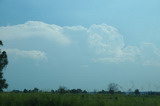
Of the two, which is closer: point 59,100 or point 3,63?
point 59,100

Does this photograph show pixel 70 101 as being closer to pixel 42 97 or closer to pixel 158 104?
pixel 42 97

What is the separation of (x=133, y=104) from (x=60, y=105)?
167 inches

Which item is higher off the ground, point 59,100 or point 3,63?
point 3,63

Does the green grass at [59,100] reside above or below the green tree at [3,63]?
below

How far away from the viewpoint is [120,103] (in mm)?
17781

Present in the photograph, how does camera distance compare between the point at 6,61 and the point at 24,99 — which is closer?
the point at 24,99

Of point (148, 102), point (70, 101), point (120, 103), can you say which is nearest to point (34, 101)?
point (70, 101)

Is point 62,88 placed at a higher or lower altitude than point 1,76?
lower

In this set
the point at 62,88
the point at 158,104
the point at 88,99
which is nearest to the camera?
the point at 158,104

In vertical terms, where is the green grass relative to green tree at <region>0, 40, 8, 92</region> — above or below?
below

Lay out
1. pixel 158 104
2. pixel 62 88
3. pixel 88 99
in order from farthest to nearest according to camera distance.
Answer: pixel 62 88, pixel 88 99, pixel 158 104

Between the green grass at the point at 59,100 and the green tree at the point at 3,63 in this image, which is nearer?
the green grass at the point at 59,100

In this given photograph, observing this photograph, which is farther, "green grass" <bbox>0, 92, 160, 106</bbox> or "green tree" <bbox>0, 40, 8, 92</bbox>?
"green tree" <bbox>0, 40, 8, 92</bbox>

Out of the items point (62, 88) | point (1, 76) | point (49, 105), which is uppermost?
point (1, 76)
